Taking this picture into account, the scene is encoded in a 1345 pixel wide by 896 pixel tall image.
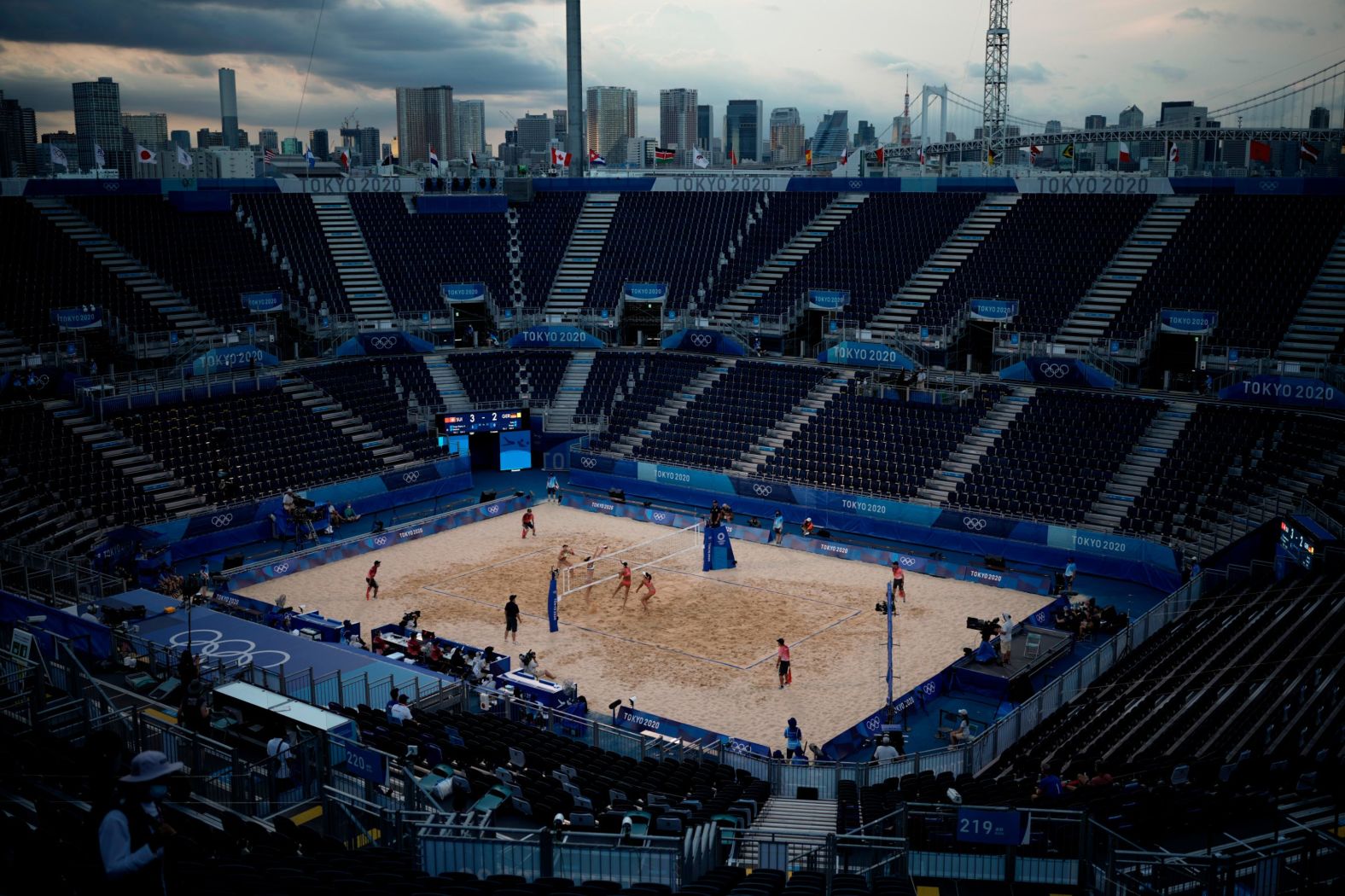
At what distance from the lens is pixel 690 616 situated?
3544 centimetres

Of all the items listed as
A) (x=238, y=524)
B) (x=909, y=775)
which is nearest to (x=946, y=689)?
(x=909, y=775)

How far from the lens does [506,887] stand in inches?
529

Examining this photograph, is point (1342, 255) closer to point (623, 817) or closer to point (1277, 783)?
point (1277, 783)

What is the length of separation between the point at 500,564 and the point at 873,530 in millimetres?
13776

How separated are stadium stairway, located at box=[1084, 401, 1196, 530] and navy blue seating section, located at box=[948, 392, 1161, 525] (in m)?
0.26

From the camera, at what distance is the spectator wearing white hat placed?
28.6 ft

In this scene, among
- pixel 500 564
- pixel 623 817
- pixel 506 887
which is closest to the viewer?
pixel 506 887

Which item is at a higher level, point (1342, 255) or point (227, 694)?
point (1342, 255)

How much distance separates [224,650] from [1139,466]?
102 ft

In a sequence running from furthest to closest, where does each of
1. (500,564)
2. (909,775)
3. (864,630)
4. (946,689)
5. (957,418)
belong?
(957,418)
(500,564)
(864,630)
(946,689)
(909,775)

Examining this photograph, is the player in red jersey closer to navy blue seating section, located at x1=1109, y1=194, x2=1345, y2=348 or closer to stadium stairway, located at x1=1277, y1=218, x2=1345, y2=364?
navy blue seating section, located at x1=1109, y1=194, x2=1345, y2=348

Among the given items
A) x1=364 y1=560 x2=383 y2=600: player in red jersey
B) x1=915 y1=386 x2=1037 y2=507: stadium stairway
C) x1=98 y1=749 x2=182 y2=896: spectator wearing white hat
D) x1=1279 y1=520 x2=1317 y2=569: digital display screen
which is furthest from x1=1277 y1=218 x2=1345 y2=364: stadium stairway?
x1=98 y1=749 x2=182 y2=896: spectator wearing white hat

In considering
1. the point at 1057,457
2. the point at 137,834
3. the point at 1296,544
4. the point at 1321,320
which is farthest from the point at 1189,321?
the point at 137,834


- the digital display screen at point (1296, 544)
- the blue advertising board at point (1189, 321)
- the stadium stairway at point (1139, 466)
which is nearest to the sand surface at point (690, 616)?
the stadium stairway at point (1139, 466)
